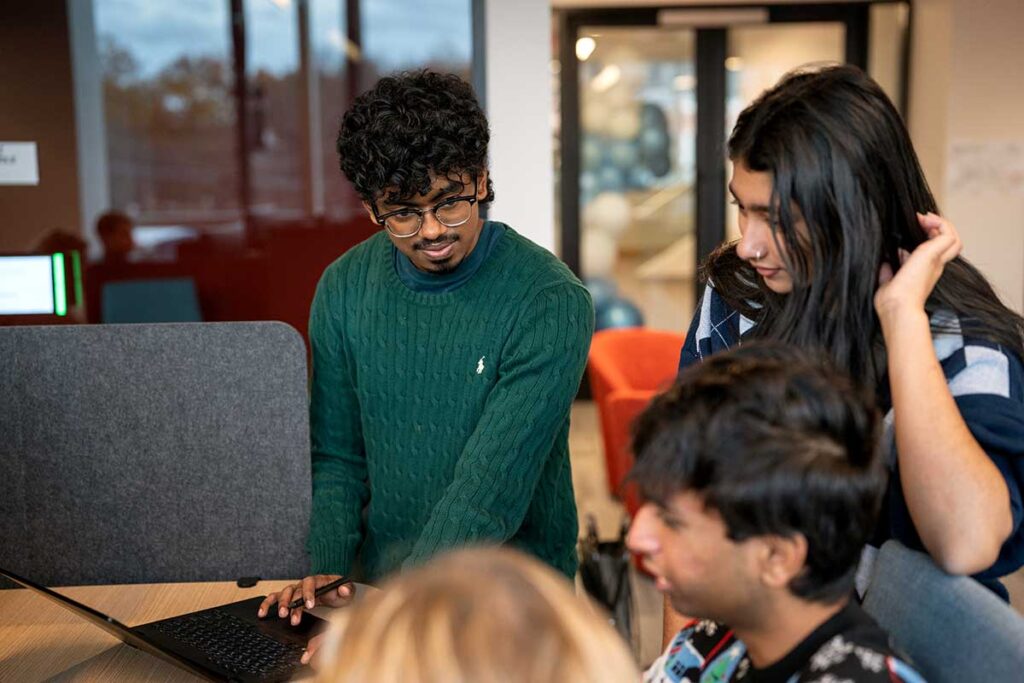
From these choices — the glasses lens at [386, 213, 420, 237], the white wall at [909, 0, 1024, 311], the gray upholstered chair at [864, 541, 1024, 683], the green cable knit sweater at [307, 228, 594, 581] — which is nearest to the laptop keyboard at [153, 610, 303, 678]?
the green cable knit sweater at [307, 228, 594, 581]

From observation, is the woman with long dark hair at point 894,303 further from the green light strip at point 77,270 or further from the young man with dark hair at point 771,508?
the green light strip at point 77,270

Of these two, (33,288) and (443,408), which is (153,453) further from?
(33,288)

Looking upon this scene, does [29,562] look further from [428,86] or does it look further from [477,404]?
[428,86]

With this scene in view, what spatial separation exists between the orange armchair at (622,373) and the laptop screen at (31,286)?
6.34ft

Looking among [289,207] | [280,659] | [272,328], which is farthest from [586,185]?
[280,659]

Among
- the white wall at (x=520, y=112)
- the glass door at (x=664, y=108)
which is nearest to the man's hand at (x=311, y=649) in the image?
the white wall at (x=520, y=112)

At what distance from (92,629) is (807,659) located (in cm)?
102

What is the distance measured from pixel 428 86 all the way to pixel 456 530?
2.05 feet

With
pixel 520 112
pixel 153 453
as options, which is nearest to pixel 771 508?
pixel 153 453

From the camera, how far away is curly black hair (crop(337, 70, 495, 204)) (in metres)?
1.51

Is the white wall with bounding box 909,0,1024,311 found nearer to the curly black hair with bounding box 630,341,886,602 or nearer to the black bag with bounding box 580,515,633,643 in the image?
the black bag with bounding box 580,515,633,643

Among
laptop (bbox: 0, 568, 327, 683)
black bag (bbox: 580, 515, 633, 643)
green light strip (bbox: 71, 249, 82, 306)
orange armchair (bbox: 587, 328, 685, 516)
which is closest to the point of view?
laptop (bbox: 0, 568, 327, 683)

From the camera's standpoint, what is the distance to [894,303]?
3.77ft

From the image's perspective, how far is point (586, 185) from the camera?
22.3 feet
